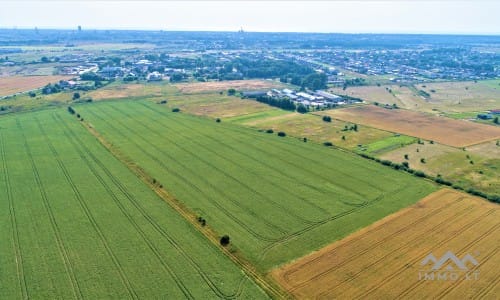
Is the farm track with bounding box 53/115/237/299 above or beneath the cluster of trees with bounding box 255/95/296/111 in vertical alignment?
beneath

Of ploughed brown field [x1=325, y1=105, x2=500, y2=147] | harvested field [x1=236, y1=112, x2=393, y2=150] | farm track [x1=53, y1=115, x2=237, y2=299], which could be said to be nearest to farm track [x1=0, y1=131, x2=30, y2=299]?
farm track [x1=53, y1=115, x2=237, y2=299]

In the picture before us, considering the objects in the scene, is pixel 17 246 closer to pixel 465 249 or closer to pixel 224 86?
pixel 465 249

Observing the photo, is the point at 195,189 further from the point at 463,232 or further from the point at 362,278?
the point at 463,232

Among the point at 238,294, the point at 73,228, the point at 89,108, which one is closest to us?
the point at 238,294

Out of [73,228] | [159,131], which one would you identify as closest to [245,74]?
[159,131]

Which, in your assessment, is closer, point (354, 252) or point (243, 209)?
point (354, 252)

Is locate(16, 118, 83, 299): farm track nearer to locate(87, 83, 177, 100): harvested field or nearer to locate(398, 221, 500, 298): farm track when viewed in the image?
locate(398, 221, 500, 298): farm track

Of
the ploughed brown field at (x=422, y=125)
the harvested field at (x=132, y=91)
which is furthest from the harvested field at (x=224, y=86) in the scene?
the ploughed brown field at (x=422, y=125)

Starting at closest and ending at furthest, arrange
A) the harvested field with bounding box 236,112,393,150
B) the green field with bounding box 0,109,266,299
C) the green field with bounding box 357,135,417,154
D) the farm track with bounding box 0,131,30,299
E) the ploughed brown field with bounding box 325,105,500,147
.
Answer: the farm track with bounding box 0,131,30,299
the green field with bounding box 0,109,266,299
the green field with bounding box 357,135,417,154
the harvested field with bounding box 236,112,393,150
the ploughed brown field with bounding box 325,105,500,147
